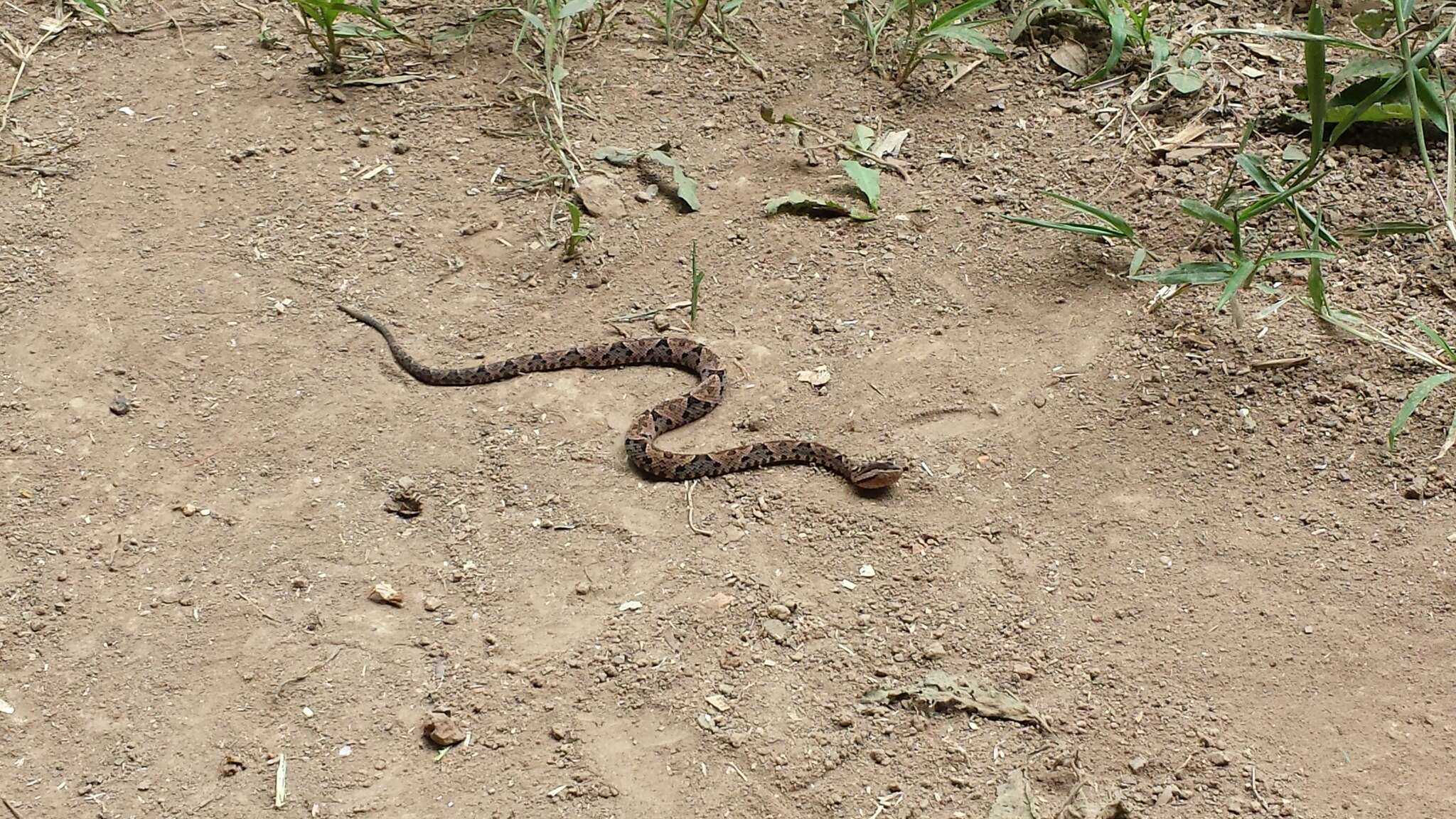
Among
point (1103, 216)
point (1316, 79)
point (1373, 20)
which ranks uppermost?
point (1316, 79)

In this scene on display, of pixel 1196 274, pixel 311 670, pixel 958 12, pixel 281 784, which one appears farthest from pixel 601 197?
pixel 281 784

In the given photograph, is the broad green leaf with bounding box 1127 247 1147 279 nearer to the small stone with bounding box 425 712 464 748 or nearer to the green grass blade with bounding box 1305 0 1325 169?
the green grass blade with bounding box 1305 0 1325 169

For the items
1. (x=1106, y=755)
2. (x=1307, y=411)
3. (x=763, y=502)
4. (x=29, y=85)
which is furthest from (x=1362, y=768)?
(x=29, y=85)

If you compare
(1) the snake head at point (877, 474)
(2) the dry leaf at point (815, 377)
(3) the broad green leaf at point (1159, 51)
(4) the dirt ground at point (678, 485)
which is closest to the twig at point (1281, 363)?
(4) the dirt ground at point (678, 485)

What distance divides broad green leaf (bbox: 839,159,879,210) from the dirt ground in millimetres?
108

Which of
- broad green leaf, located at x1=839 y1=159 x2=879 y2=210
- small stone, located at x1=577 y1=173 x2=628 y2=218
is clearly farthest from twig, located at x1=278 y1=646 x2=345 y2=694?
broad green leaf, located at x1=839 y1=159 x2=879 y2=210

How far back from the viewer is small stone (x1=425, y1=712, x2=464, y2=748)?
378cm

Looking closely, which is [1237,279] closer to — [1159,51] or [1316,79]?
[1316,79]

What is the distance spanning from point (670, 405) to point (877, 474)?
0.96 m

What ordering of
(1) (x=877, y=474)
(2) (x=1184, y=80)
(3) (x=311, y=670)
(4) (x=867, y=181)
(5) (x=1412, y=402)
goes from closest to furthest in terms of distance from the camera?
(3) (x=311, y=670) → (5) (x=1412, y=402) → (1) (x=877, y=474) → (4) (x=867, y=181) → (2) (x=1184, y=80)

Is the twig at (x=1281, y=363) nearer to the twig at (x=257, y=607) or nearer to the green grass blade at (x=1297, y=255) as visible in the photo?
the green grass blade at (x=1297, y=255)

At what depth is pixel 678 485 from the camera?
191 inches

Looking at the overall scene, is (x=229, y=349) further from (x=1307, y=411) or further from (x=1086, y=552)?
(x=1307, y=411)

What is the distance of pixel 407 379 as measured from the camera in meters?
5.24
